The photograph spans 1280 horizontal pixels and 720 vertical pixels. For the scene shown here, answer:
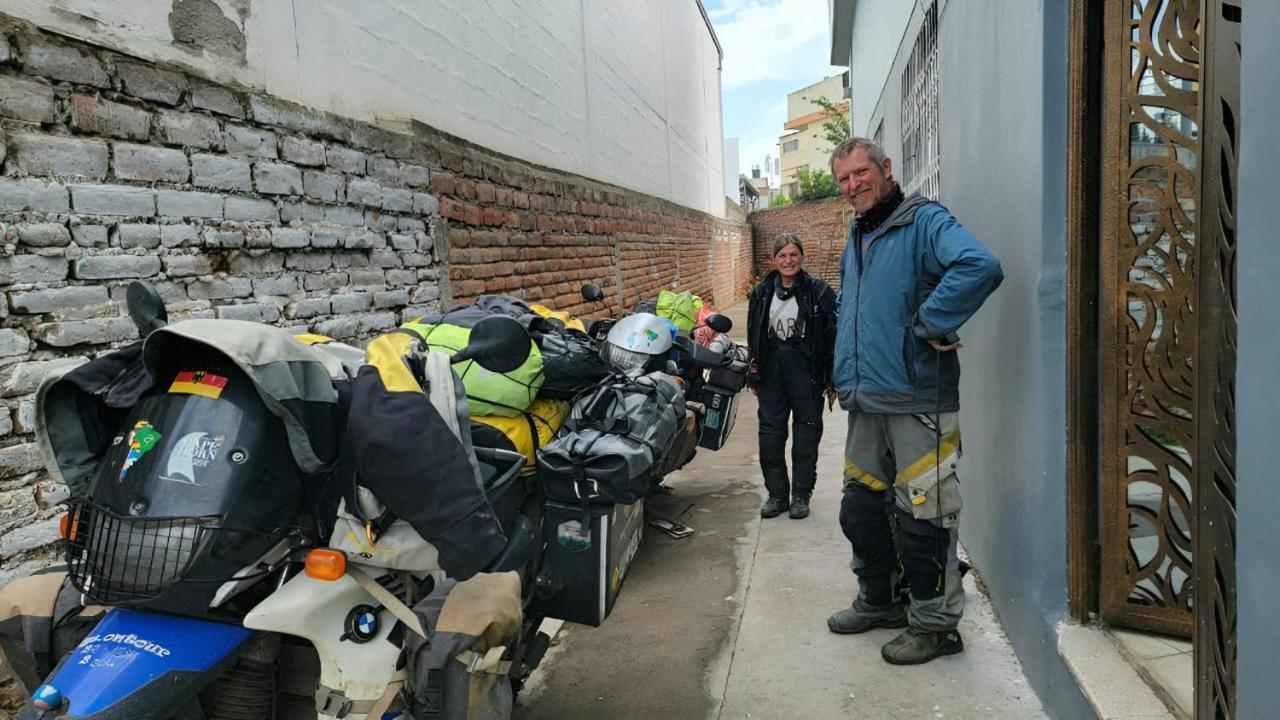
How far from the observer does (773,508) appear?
4.50 metres

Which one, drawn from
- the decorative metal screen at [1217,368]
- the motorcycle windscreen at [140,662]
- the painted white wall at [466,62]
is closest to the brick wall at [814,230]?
the painted white wall at [466,62]

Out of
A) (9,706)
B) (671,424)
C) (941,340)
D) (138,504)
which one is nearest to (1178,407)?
(941,340)

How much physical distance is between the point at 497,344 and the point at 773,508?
3.05 m

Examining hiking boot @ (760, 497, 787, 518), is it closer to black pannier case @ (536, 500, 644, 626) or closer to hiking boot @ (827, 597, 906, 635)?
hiking boot @ (827, 597, 906, 635)

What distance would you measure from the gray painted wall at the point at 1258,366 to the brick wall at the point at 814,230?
48.6 feet

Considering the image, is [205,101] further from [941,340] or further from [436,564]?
[941,340]

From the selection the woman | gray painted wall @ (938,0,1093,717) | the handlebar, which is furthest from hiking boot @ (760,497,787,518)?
gray painted wall @ (938,0,1093,717)

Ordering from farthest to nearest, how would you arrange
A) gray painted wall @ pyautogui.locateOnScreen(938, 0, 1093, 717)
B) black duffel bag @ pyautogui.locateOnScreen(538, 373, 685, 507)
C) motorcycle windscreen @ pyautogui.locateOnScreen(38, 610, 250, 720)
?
black duffel bag @ pyautogui.locateOnScreen(538, 373, 685, 507) < gray painted wall @ pyautogui.locateOnScreen(938, 0, 1093, 717) < motorcycle windscreen @ pyautogui.locateOnScreen(38, 610, 250, 720)

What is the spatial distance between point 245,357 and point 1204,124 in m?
1.92

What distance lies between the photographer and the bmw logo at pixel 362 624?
5.45ft

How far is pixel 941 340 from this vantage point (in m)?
2.66

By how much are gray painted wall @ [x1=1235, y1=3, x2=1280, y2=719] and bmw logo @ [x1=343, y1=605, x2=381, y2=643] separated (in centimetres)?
162

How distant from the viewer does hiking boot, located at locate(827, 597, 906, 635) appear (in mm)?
3057

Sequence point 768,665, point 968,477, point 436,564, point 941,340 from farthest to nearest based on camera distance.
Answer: point 968,477
point 768,665
point 941,340
point 436,564
